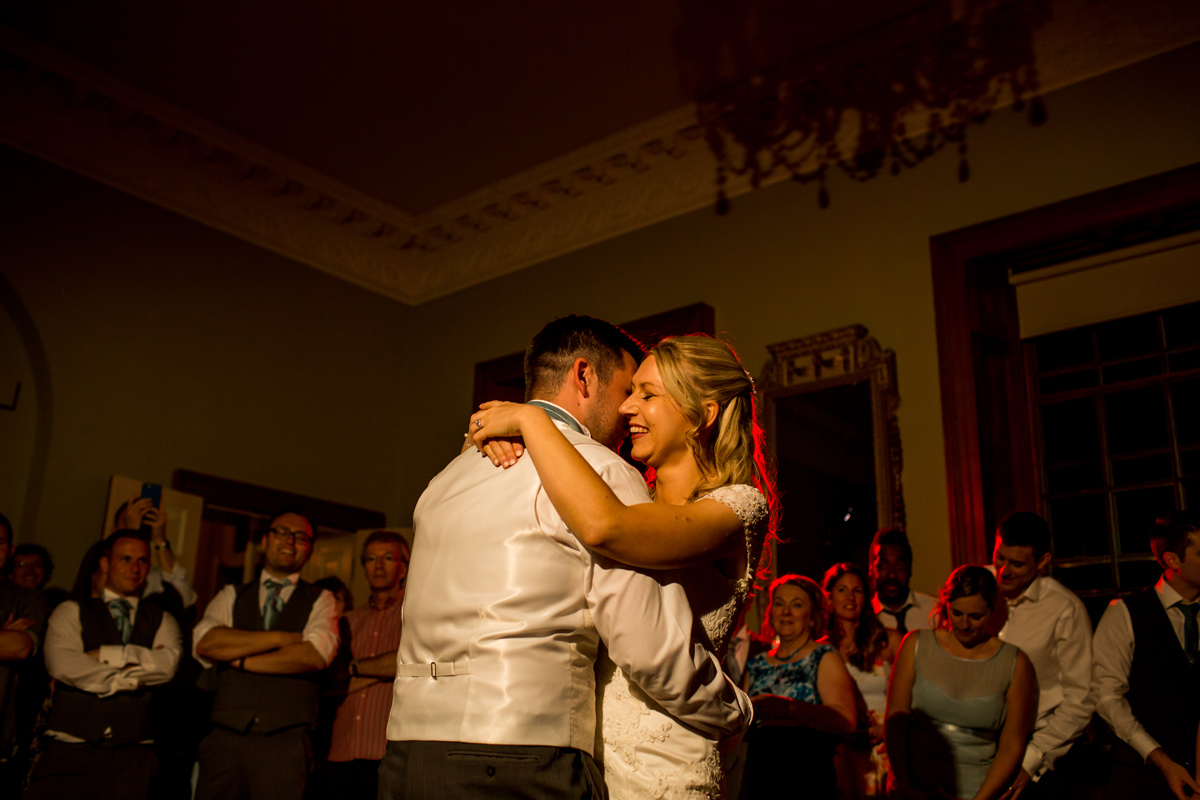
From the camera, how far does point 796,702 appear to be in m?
3.76

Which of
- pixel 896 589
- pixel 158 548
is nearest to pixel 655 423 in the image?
pixel 896 589

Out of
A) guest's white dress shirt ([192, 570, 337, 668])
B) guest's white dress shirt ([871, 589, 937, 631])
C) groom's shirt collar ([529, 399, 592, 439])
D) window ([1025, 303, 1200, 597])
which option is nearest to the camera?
groom's shirt collar ([529, 399, 592, 439])

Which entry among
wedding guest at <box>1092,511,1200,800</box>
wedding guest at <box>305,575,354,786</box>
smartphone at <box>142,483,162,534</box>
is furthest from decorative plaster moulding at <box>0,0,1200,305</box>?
wedding guest at <box>305,575,354,786</box>

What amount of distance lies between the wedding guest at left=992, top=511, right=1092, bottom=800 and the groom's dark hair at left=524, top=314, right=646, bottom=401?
2.47 m

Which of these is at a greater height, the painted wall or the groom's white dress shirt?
the painted wall

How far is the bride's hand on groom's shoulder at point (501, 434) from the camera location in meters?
1.81

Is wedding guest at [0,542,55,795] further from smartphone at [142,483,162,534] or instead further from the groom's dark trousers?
the groom's dark trousers

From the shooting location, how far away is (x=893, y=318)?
570 cm

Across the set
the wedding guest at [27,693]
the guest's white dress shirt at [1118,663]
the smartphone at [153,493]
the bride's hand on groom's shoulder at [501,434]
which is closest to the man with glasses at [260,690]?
the wedding guest at [27,693]

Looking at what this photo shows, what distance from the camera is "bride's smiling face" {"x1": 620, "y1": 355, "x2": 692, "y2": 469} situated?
2047mm

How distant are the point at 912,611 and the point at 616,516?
3.57m

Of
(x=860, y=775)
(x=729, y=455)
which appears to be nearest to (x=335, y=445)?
(x=860, y=775)

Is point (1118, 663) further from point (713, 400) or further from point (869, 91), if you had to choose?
point (869, 91)

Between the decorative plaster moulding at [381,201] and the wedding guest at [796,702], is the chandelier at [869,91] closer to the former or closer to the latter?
the decorative plaster moulding at [381,201]
